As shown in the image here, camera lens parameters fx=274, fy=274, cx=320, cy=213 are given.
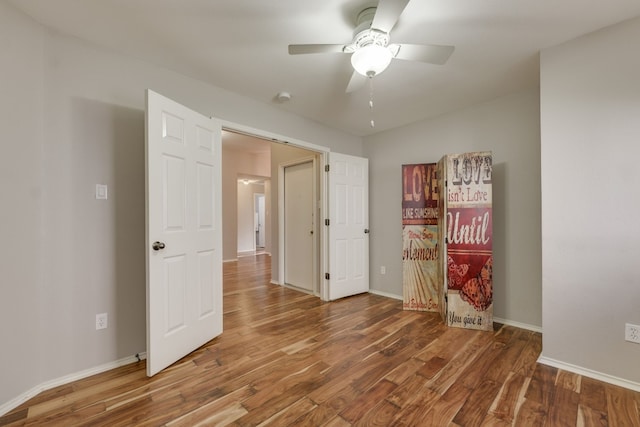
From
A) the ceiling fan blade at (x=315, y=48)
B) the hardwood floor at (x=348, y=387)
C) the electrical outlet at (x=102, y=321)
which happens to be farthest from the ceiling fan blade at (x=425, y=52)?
the electrical outlet at (x=102, y=321)

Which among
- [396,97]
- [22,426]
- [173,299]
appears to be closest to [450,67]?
[396,97]

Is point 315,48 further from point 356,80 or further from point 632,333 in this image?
point 632,333

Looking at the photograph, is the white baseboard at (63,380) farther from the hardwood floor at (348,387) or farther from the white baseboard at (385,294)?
the white baseboard at (385,294)

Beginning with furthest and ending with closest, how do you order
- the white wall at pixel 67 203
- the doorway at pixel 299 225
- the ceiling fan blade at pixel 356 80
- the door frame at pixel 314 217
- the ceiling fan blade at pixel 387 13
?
1. the doorway at pixel 299 225
2. the door frame at pixel 314 217
3. the ceiling fan blade at pixel 356 80
4. the white wall at pixel 67 203
5. the ceiling fan blade at pixel 387 13

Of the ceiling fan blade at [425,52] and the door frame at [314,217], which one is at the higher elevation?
the ceiling fan blade at [425,52]

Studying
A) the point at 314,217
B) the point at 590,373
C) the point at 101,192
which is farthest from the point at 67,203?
the point at 590,373

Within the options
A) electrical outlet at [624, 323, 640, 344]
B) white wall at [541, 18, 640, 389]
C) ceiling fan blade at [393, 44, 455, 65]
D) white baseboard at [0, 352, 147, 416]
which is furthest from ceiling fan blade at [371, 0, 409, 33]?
white baseboard at [0, 352, 147, 416]

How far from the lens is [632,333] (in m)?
1.84

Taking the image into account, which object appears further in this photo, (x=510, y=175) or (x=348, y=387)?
(x=510, y=175)

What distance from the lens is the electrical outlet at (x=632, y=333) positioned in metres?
1.82

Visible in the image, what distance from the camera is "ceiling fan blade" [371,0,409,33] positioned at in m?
1.34

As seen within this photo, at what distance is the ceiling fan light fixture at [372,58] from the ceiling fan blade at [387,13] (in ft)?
0.33

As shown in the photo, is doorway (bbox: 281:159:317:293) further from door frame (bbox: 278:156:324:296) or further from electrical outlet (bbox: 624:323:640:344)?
electrical outlet (bbox: 624:323:640:344)

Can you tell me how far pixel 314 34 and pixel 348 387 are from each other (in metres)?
2.48
